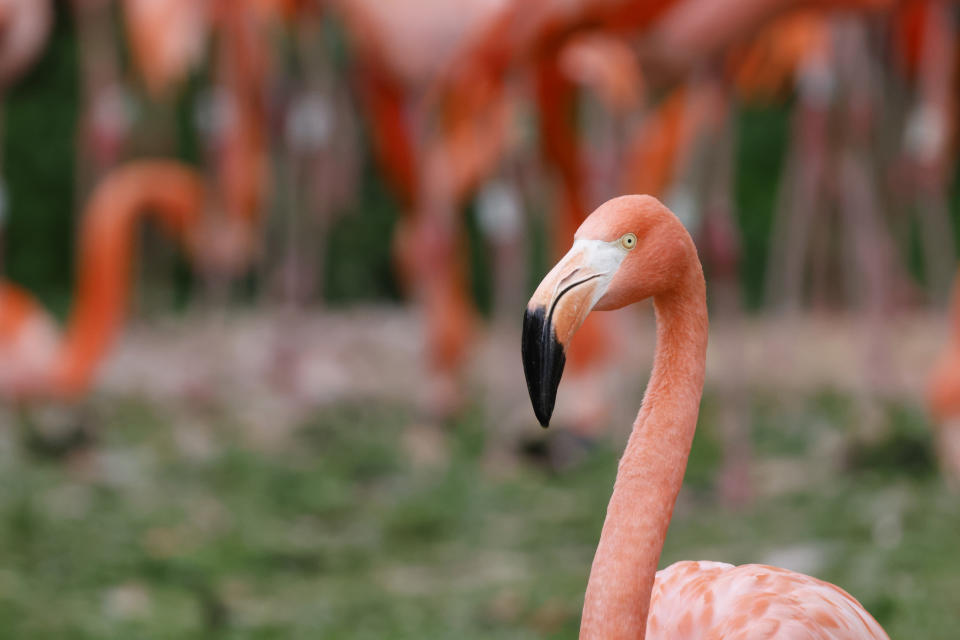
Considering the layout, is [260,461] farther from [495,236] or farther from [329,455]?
[495,236]

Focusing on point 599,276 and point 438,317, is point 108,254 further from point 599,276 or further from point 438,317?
point 599,276

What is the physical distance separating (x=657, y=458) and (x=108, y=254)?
3.18 m

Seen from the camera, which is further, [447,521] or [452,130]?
[452,130]

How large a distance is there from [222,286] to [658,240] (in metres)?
3.74

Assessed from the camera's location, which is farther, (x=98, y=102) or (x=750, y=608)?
(x=98, y=102)

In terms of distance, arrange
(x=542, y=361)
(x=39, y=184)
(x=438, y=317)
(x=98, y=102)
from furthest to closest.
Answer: (x=39, y=184) → (x=98, y=102) → (x=438, y=317) → (x=542, y=361)

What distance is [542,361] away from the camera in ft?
3.63

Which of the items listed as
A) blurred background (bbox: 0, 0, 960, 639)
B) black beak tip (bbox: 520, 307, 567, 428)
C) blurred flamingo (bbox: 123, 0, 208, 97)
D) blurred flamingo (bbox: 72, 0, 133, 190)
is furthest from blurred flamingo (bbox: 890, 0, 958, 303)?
blurred flamingo (bbox: 72, 0, 133, 190)

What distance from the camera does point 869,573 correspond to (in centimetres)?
235

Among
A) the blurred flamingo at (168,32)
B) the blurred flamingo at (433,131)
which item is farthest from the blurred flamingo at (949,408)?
the blurred flamingo at (168,32)

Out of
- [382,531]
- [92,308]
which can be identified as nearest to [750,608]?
[382,531]

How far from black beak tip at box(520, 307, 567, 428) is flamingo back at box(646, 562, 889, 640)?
374mm

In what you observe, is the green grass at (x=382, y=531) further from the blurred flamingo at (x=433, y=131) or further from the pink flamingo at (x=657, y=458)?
the pink flamingo at (x=657, y=458)

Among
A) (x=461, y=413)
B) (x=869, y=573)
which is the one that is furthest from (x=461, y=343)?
(x=869, y=573)
